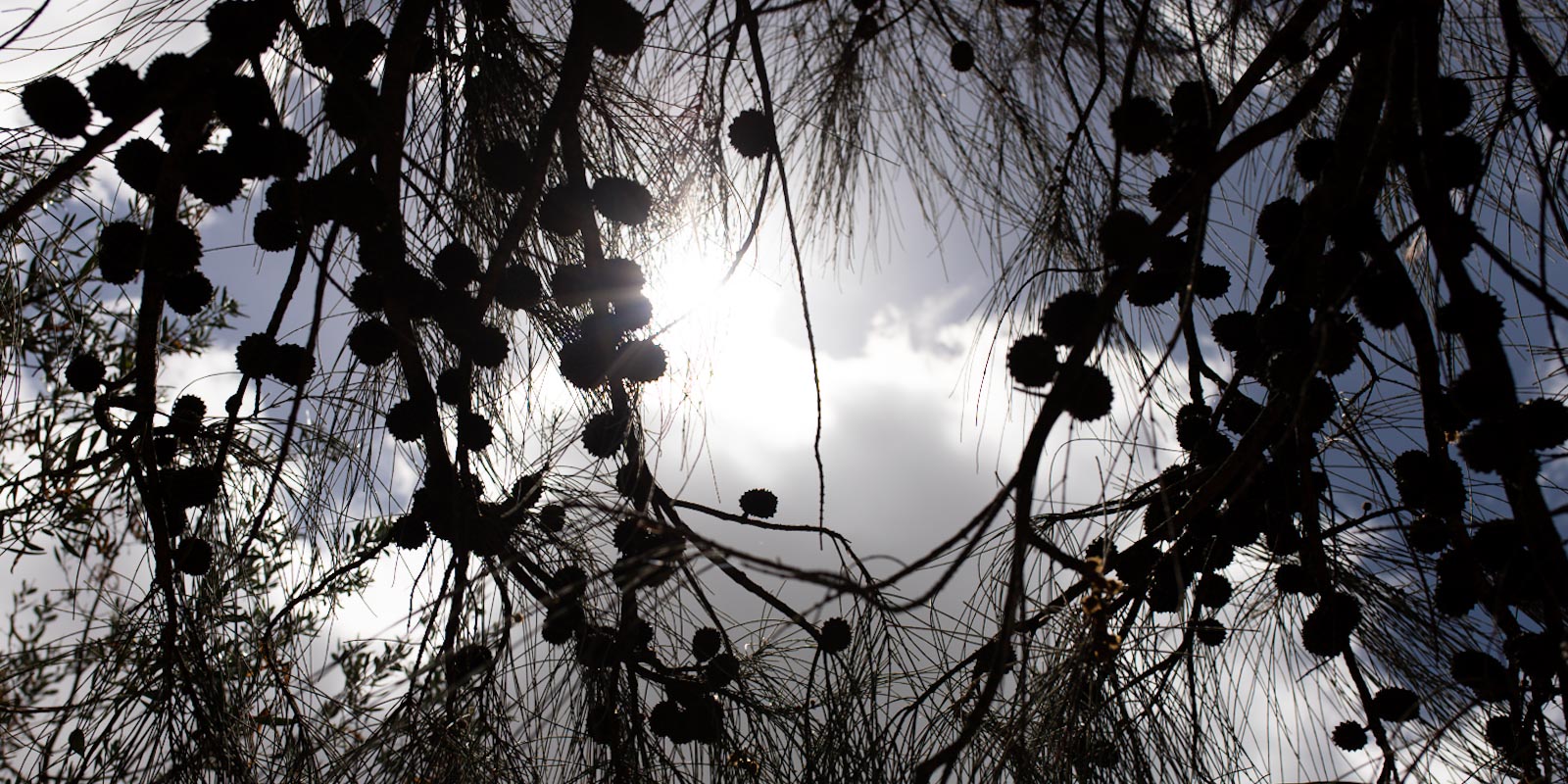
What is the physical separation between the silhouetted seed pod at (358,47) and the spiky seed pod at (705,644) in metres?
0.79

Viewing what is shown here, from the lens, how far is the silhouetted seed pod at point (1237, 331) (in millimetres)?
1060

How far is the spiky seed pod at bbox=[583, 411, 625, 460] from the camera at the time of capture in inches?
47.3

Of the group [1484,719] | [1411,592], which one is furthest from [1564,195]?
[1484,719]

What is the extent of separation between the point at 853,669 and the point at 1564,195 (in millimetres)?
971

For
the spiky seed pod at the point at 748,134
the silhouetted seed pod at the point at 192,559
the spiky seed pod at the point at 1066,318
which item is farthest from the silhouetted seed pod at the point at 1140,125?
the silhouetted seed pod at the point at 192,559

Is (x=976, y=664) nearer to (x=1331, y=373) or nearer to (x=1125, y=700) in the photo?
(x=1125, y=700)

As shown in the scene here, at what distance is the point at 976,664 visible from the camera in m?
1.06

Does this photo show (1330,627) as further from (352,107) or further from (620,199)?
(352,107)

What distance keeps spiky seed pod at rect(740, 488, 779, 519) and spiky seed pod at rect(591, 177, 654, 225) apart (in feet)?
1.31

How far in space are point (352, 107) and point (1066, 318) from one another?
83 cm

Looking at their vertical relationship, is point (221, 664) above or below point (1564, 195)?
below

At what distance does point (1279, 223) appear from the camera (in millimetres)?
1055

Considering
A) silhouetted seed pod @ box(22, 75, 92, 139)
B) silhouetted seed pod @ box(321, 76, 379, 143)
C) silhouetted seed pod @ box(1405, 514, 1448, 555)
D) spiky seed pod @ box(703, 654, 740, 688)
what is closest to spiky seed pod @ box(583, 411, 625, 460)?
spiky seed pod @ box(703, 654, 740, 688)

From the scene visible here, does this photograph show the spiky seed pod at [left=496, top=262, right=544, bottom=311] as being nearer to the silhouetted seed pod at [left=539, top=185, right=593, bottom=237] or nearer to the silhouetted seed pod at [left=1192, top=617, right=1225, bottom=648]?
the silhouetted seed pod at [left=539, top=185, right=593, bottom=237]
